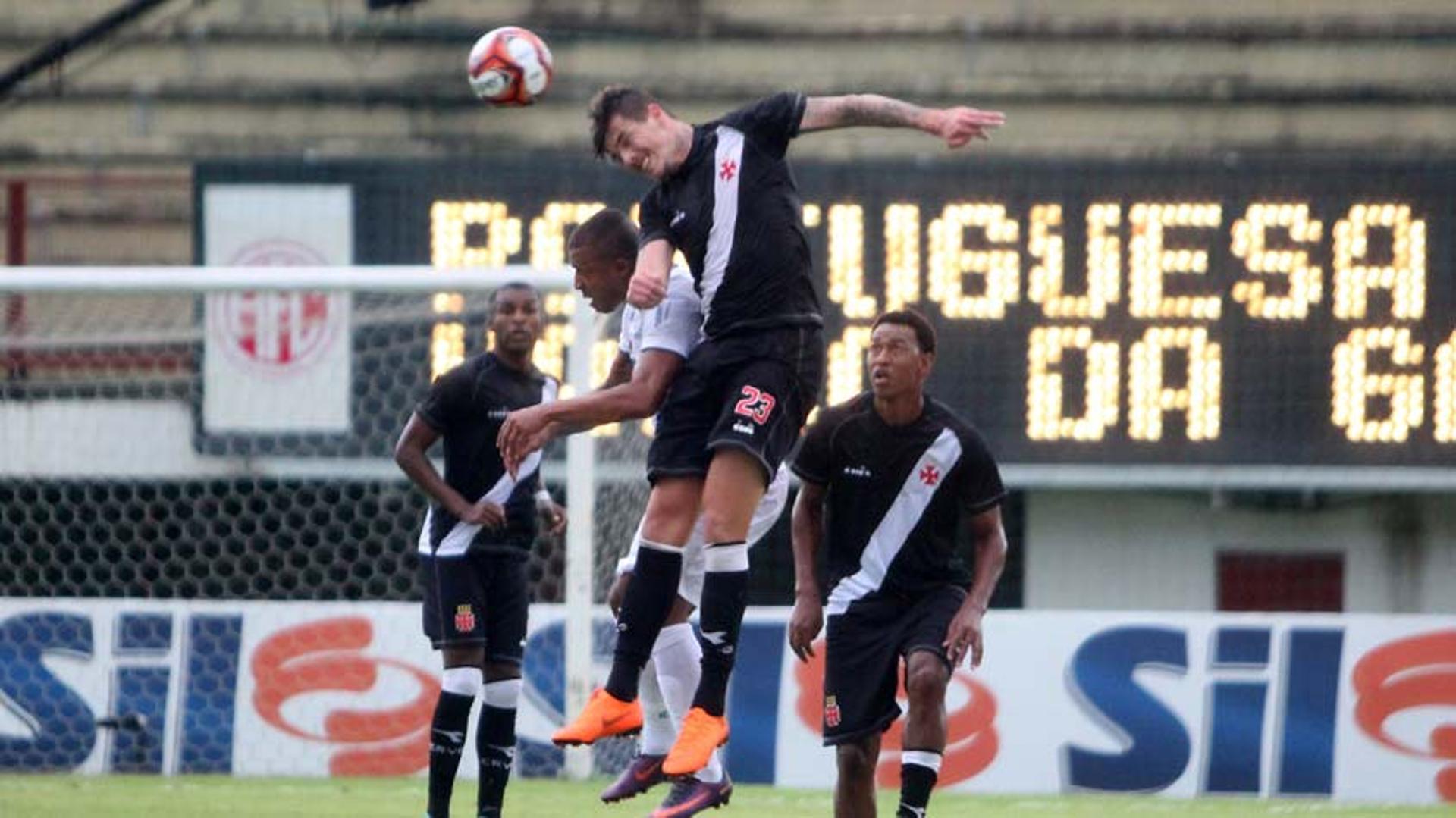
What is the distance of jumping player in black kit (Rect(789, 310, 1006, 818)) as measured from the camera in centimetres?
927

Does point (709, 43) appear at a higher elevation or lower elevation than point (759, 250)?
higher

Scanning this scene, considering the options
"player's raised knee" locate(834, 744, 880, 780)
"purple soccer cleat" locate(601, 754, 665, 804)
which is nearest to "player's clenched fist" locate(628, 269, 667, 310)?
"purple soccer cleat" locate(601, 754, 665, 804)

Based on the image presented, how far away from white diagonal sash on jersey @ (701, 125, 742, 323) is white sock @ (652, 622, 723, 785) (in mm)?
1269

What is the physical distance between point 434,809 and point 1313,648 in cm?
495

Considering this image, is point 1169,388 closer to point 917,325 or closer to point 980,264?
point 980,264

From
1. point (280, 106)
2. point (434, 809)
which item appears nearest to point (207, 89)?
point (280, 106)

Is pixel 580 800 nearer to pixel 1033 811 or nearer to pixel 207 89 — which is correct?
pixel 1033 811

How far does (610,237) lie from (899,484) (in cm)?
118

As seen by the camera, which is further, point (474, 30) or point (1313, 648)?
point (474, 30)

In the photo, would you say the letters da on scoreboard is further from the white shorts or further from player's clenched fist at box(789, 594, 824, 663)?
player's clenched fist at box(789, 594, 824, 663)

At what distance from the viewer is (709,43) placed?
18.8 meters

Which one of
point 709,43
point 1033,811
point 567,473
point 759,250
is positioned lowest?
point 1033,811

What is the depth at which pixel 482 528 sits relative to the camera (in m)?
10.6

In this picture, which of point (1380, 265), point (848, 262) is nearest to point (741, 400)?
point (848, 262)
